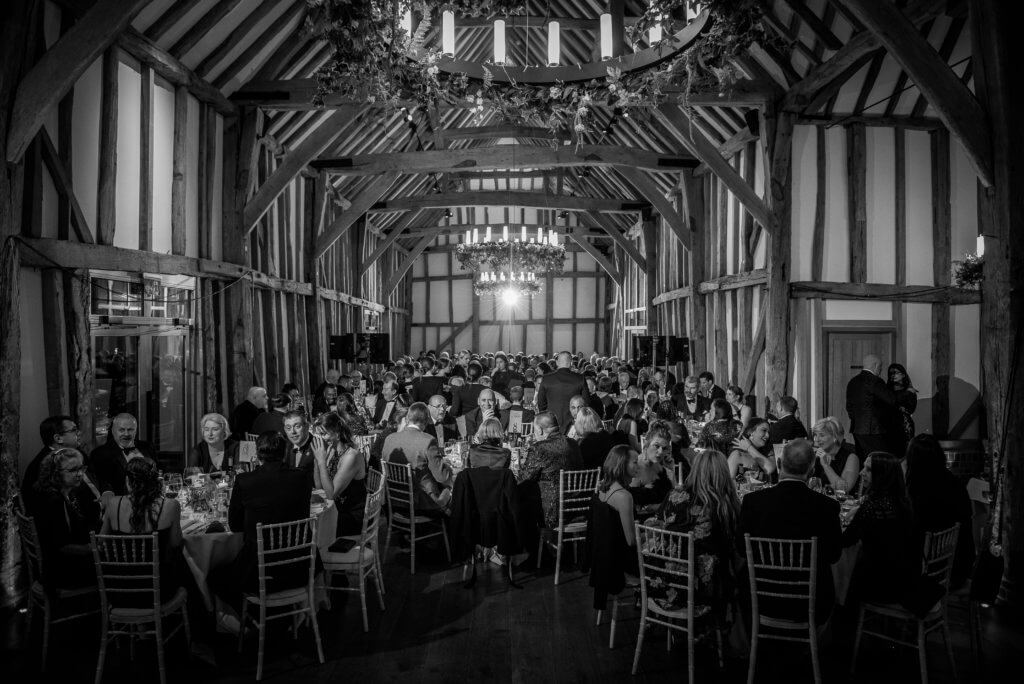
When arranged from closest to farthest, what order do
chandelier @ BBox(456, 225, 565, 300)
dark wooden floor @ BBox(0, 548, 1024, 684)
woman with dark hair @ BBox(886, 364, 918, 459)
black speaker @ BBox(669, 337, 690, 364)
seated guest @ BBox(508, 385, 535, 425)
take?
dark wooden floor @ BBox(0, 548, 1024, 684), woman with dark hair @ BBox(886, 364, 918, 459), seated guest @ BBox(508, 385, 535, 425), black speaker @ BBox(669, 337, 690, 364), chandelier @ BBox(456, 225, 565, 300)

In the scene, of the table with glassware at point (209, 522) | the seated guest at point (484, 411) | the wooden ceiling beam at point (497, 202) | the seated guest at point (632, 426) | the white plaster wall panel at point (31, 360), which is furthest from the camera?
the wooden ceiling beam at point (497, 202)

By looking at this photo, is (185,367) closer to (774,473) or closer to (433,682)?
(433,682)

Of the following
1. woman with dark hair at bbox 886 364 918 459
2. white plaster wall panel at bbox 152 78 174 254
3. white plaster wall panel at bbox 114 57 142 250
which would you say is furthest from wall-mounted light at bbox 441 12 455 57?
woman with dark hair at bbox 886 364 918 459

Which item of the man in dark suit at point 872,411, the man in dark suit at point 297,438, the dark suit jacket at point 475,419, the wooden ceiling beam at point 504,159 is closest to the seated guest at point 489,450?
the man in dark suit at point 297,438

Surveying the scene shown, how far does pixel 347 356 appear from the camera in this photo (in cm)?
1149

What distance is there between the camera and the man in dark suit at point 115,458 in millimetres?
4781

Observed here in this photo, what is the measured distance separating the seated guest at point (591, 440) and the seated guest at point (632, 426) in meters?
0.45

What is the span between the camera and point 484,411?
23.2ft

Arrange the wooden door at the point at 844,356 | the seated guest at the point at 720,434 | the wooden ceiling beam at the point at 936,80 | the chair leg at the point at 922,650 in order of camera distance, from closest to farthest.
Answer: the chair leg at the point at 922,650 < the wooden ceiling beam at the point at 936,80 < the seated guest at the point at 720,434 < the wooden door at the point at 844,356

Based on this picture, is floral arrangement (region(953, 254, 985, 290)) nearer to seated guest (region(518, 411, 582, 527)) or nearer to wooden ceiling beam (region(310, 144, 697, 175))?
wooden ceiling beam (region(310, 144, 697, 175))

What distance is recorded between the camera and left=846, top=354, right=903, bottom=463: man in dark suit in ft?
22.3

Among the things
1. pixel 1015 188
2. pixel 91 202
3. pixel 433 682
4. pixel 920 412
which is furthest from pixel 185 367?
pixel 920 412

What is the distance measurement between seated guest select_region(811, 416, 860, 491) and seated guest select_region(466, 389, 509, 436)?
322 centimetres

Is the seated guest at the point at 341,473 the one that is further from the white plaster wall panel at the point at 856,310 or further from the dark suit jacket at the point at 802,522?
the white plaster wall panel at the point at 856,310
